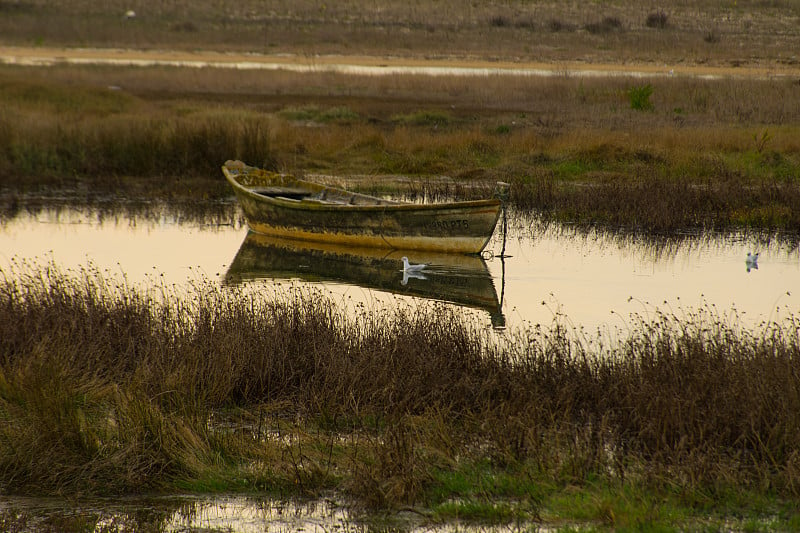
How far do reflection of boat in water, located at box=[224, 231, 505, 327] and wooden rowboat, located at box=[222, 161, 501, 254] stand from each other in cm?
18

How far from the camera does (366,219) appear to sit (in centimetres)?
1505

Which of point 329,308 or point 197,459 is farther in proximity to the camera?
point 329,308

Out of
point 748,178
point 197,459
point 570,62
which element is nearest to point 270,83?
point 570,62

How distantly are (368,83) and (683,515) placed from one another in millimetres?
37454

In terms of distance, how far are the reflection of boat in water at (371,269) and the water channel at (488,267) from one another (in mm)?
19

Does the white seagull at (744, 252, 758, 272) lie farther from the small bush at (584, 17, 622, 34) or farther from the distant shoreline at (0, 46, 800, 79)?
the small bush at (584, 17, 622, 34)

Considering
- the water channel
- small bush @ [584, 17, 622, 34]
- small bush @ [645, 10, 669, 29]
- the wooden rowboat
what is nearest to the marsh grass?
the water channel

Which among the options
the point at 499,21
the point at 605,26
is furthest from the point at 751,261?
the point at 499,21

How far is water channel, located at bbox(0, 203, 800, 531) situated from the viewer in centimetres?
1170

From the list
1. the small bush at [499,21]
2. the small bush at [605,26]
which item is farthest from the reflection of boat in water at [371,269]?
the small bush at [499,21]

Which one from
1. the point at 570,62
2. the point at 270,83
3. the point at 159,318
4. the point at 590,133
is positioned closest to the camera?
the point at 159,318

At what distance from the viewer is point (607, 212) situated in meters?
17.4

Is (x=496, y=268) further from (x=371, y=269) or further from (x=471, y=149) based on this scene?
(x=471, y=149)

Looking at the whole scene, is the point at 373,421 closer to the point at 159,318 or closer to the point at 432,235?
the point at 159,318
